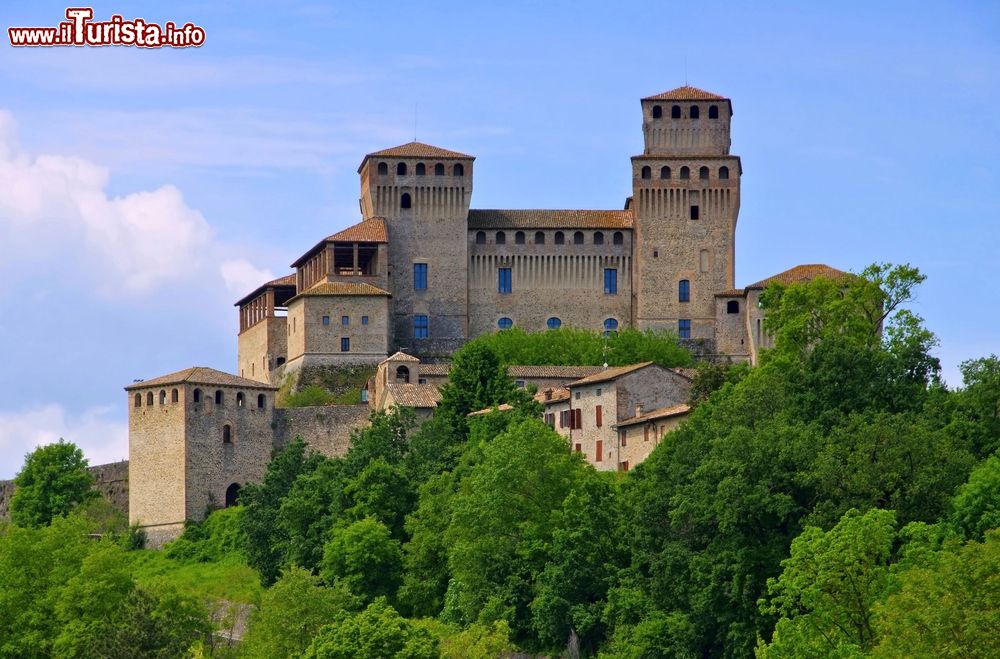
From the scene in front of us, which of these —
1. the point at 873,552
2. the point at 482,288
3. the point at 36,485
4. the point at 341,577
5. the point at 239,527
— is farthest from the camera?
the point at 482,288

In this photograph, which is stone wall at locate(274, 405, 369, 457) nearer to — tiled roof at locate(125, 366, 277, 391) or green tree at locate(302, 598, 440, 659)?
tiled roof at locate(125, 366, 277, 391)

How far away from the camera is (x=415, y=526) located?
82.1 meters

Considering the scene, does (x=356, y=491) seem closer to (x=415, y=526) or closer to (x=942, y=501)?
(x=415, y=526)

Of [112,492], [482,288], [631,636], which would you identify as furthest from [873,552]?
[482,288]

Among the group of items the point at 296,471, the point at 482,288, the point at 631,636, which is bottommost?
the point at 631,636

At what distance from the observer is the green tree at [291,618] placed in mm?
72875

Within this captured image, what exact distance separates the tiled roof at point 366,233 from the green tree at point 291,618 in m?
37.3

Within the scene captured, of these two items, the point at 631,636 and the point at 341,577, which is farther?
the point at 341,577

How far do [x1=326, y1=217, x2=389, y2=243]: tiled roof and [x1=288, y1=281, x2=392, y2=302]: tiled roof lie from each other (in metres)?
3.38

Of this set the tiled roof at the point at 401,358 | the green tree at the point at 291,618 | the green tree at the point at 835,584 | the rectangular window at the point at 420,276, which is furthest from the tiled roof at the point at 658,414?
the rectangular window at the point at 420,276

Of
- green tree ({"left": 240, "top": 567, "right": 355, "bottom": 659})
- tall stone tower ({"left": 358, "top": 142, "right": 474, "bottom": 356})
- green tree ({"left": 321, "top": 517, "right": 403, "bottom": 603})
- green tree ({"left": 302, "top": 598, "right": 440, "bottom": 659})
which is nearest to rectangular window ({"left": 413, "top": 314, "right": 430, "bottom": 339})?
tall stone tower ({"left": 358, "top": 142, "right": 474, "bottom": 356})

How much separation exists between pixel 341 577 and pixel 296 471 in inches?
422

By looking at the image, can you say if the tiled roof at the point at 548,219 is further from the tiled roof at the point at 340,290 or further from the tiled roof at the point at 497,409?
the tiled roof at the point at 497,409

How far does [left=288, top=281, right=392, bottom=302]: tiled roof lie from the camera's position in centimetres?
10762
